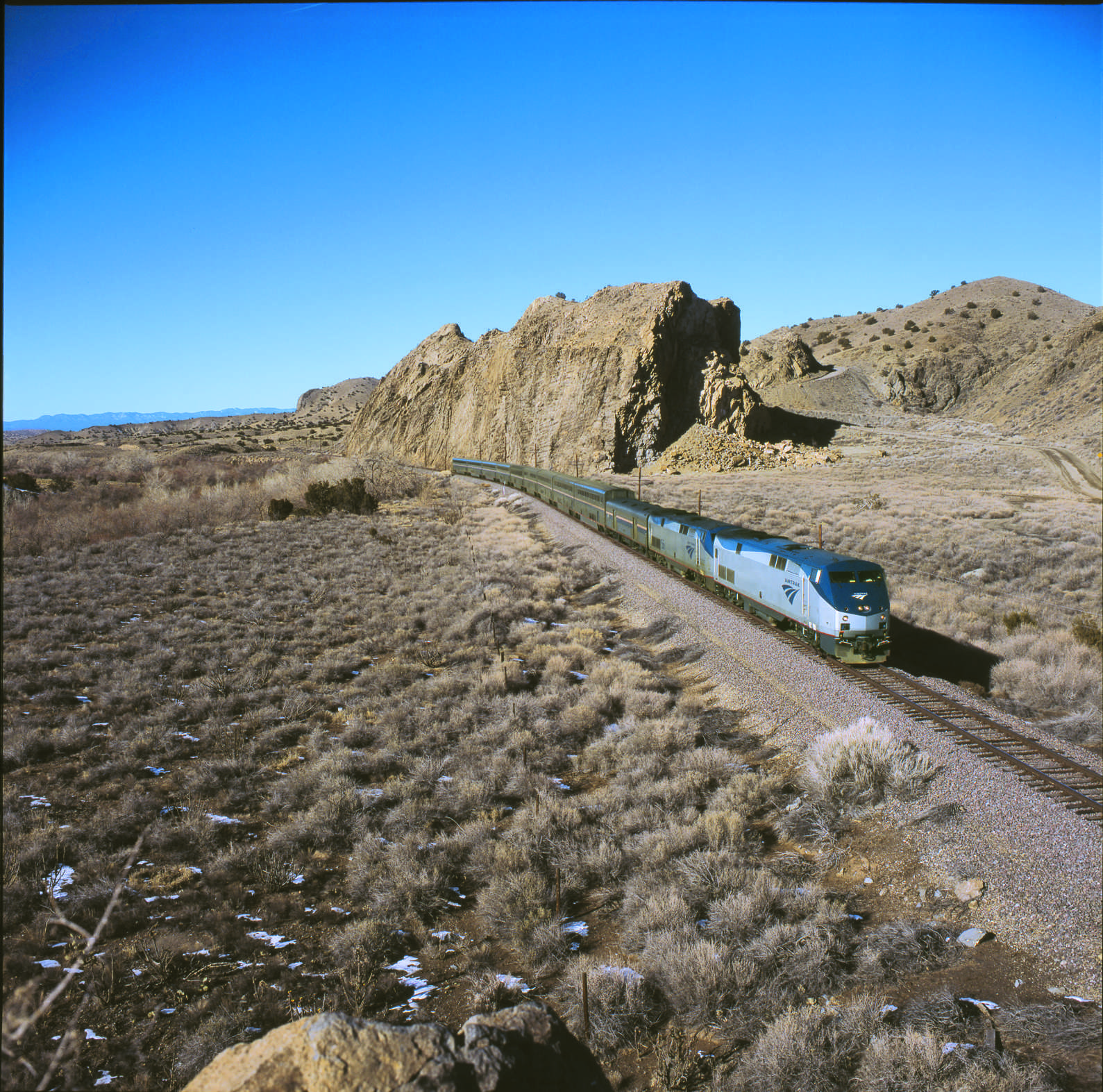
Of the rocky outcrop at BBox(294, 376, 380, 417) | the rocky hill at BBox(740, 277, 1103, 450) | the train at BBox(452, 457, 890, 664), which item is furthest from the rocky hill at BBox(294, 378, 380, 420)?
the train at BBox(452, 457, 890, 664)

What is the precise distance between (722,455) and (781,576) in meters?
45.5

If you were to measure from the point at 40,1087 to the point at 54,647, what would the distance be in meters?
17.3

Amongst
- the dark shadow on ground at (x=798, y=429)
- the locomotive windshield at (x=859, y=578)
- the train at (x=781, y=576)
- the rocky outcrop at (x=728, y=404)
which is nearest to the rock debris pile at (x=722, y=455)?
the rocky outcrop at (x=728, y=404)

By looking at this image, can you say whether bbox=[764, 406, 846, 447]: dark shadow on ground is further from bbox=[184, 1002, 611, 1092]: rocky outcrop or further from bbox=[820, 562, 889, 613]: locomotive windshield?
bbox=[184, 1002, 611, 1092]: rocky outcrop

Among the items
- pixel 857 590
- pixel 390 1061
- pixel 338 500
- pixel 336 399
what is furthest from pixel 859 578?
pixel 336 399

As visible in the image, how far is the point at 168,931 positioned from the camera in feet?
26.6

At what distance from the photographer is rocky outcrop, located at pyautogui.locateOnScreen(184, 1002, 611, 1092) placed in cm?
395

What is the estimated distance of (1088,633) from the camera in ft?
57.7

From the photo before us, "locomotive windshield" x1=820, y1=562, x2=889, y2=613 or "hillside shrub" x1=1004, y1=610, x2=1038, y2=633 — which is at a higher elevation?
"locomotive windshield" x1=820, y1=562, x2=889, y2=613

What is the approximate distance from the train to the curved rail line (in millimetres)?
493

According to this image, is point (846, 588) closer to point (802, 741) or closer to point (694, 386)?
point (802, 741)

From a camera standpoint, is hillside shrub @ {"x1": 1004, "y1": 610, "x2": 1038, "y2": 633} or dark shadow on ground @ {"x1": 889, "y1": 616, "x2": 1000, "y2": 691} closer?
dark shadow on ground @ {"x1": 889, "y1": 616, "x2": 1000, "y2": 691}

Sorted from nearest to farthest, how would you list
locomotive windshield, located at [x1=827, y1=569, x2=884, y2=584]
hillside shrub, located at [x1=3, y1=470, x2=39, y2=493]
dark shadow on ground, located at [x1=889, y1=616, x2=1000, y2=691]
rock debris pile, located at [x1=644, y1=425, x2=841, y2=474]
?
locomotive windshield, located at [x1=827, y1=569, x2=884, y2=584]
dark shadow on ground, located at [x1=889, y1=616, x2=1000, y2=691]
hillside shrub, located at [x1=3, y1=470, x2=39, y2=493]
rock debris pile, located at [x1=644, y1=425, x2=841, y2=474]

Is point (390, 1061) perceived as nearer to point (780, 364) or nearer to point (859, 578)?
point (859, 578)
